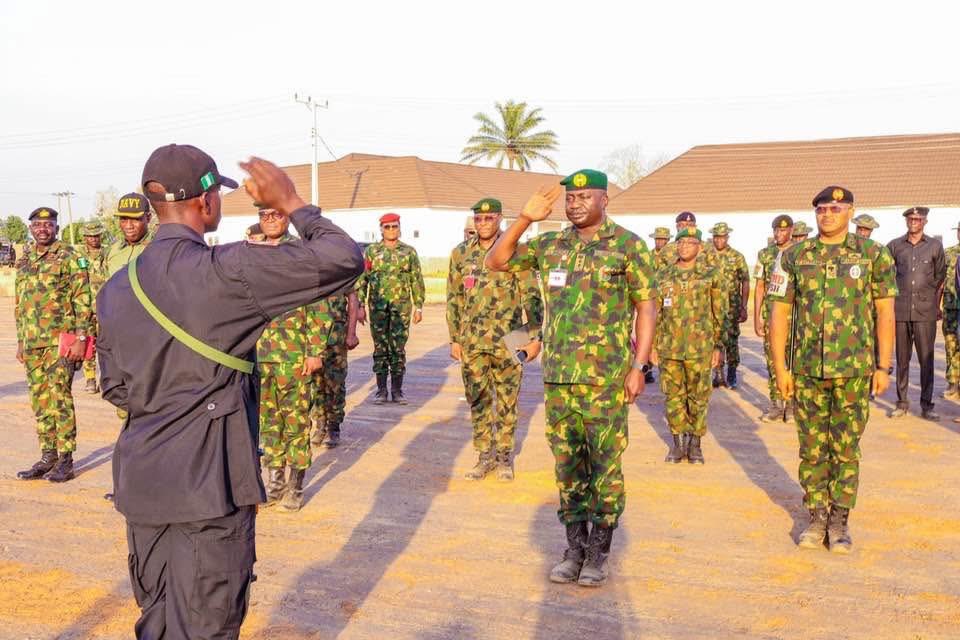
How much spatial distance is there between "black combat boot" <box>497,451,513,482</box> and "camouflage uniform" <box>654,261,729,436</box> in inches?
62.6

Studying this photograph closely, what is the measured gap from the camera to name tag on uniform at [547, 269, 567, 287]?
538cm

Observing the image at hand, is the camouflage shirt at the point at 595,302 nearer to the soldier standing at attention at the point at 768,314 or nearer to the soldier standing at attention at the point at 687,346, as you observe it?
the soldier standing at attention at the point at 687,346

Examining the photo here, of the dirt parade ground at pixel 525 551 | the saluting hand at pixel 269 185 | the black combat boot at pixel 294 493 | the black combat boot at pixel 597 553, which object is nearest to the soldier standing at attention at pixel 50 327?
the dirt parade ground at pixel 525 551

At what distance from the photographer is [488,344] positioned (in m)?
7.71

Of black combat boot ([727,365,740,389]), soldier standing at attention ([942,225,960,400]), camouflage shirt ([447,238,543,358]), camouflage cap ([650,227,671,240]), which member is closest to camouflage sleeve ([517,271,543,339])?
camouflage shirt ([447,238,543,358])

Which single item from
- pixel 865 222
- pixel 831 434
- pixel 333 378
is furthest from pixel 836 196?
pixel 333 378

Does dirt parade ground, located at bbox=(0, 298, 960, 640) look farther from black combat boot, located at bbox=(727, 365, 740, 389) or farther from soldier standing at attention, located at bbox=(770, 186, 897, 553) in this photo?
black combat boot, located at bbox=(727, 365, 740, 389)

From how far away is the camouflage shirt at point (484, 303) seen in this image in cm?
771

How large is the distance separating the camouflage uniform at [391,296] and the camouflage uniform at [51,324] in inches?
160

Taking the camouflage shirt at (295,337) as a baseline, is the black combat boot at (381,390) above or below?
below

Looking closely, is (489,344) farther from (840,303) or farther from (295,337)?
(840,303)

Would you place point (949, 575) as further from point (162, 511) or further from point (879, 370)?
point (162, 511)

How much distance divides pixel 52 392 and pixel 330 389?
261cm

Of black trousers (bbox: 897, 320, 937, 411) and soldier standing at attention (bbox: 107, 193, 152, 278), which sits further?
black trousers (bbox: 897, 320, 937, 411)
